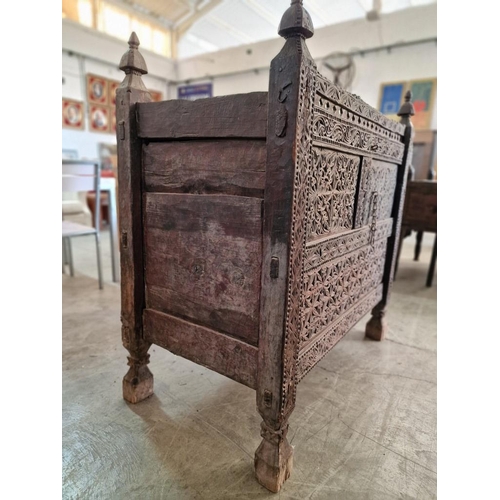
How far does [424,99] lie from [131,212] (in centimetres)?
591

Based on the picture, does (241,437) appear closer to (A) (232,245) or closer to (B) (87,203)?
(A) (232,245)

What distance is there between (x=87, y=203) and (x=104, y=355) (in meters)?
5.13

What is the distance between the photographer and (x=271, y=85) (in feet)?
2.83

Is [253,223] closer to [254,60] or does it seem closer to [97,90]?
[254,60]

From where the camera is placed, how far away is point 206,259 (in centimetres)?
111

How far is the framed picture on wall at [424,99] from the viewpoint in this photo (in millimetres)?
5509

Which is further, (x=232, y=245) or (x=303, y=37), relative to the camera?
(x=232, y=245)

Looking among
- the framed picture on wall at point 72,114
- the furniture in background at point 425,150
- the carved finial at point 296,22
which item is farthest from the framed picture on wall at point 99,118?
the carved finial at point 296,22

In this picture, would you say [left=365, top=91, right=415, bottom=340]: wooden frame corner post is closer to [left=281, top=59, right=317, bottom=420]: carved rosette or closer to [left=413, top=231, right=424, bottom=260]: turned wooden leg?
[left=281, top=59, right=317, bottom=420]: carved rosette

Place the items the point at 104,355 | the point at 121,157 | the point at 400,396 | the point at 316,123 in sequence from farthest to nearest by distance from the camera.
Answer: the point at 104,355 → the point at 400,396 → the point at 121,157 → the point at 316,123

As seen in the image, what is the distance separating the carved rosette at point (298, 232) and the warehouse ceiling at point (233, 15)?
5.95 metres

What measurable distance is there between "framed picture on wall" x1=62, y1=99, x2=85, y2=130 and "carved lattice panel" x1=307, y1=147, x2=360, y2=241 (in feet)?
23.9

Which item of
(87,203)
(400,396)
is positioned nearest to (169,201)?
(400,396)

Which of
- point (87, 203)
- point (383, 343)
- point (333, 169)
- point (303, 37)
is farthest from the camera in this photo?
point (87, 203)
